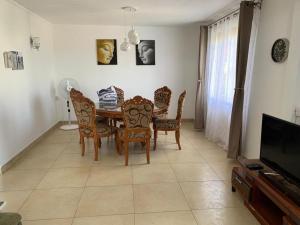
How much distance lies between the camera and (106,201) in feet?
7.91

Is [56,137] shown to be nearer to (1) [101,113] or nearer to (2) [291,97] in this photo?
(1) [101,113]

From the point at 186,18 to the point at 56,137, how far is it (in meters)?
3.60

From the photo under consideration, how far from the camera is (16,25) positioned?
3.54 m

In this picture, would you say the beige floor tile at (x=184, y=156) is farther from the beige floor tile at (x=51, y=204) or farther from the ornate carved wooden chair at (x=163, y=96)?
the beige floor tile at (x=51, y=204)

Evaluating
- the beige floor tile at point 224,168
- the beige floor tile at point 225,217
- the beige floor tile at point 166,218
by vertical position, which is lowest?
the beige floor tile at point 166,218

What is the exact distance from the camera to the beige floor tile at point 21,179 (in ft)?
8.89

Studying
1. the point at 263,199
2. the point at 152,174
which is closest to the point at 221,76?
the point at 152,174

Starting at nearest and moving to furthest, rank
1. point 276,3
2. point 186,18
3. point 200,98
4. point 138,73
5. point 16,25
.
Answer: point 276,3
point 16,25
point 186,18
point 200,98
point 138,73

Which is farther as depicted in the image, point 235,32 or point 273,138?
point 235,32

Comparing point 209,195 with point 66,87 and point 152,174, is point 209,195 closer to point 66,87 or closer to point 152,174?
point 152,174

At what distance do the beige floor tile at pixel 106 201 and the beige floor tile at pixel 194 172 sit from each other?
0.74m


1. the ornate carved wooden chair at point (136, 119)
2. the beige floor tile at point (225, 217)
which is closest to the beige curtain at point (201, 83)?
the ornate carved wooden chair at point (136, 119)

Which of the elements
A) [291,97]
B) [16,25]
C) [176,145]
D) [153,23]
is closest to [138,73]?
[153,23]

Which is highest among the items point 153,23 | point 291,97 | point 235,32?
point 153,23
